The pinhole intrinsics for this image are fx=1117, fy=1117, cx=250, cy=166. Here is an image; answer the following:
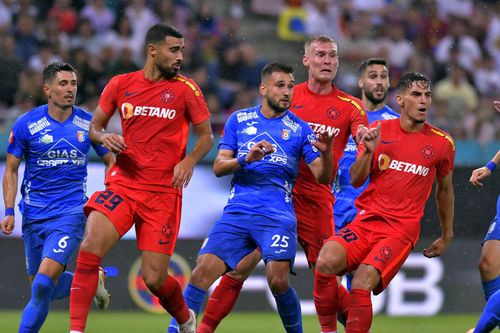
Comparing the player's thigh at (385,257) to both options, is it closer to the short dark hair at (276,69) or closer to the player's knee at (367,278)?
the player's knee at (367,278)

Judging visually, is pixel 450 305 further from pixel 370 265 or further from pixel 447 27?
pixel 447 27

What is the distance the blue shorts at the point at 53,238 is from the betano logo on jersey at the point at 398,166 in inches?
101

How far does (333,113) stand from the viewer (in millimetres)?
9422

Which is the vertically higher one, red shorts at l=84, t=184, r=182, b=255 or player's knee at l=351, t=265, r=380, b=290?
red shorts at l=84, t=184, r=182, b=255

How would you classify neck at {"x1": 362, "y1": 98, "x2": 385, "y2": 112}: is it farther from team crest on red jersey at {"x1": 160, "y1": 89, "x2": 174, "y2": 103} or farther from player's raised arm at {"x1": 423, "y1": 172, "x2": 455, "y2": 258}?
team crest on red jersey at {"x1": 160, "y1": 89, "x2": 174, "y2": 103}

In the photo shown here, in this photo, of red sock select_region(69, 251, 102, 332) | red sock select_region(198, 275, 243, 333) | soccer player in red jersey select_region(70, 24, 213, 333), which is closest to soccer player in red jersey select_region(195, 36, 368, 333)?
red sock select_region(198, 275, 243, 333)

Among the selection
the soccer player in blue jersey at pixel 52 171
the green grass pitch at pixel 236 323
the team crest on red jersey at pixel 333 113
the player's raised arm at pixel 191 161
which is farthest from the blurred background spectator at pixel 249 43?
A: the player's raised arm at pixel 191 161

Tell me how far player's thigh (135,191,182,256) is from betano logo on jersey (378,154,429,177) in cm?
166

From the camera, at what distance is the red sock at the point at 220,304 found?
8.98 meters

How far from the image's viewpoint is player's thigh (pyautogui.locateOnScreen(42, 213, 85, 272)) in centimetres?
895

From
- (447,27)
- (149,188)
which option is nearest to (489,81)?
(447,27)

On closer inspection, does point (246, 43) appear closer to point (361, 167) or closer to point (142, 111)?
point (142, 111)

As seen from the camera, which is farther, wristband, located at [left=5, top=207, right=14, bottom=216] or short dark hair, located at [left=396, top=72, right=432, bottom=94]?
wristband, located at [left=5, top=207, right=14, bottom=216]

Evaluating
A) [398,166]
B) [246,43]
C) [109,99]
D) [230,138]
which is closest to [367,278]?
[398,166]
